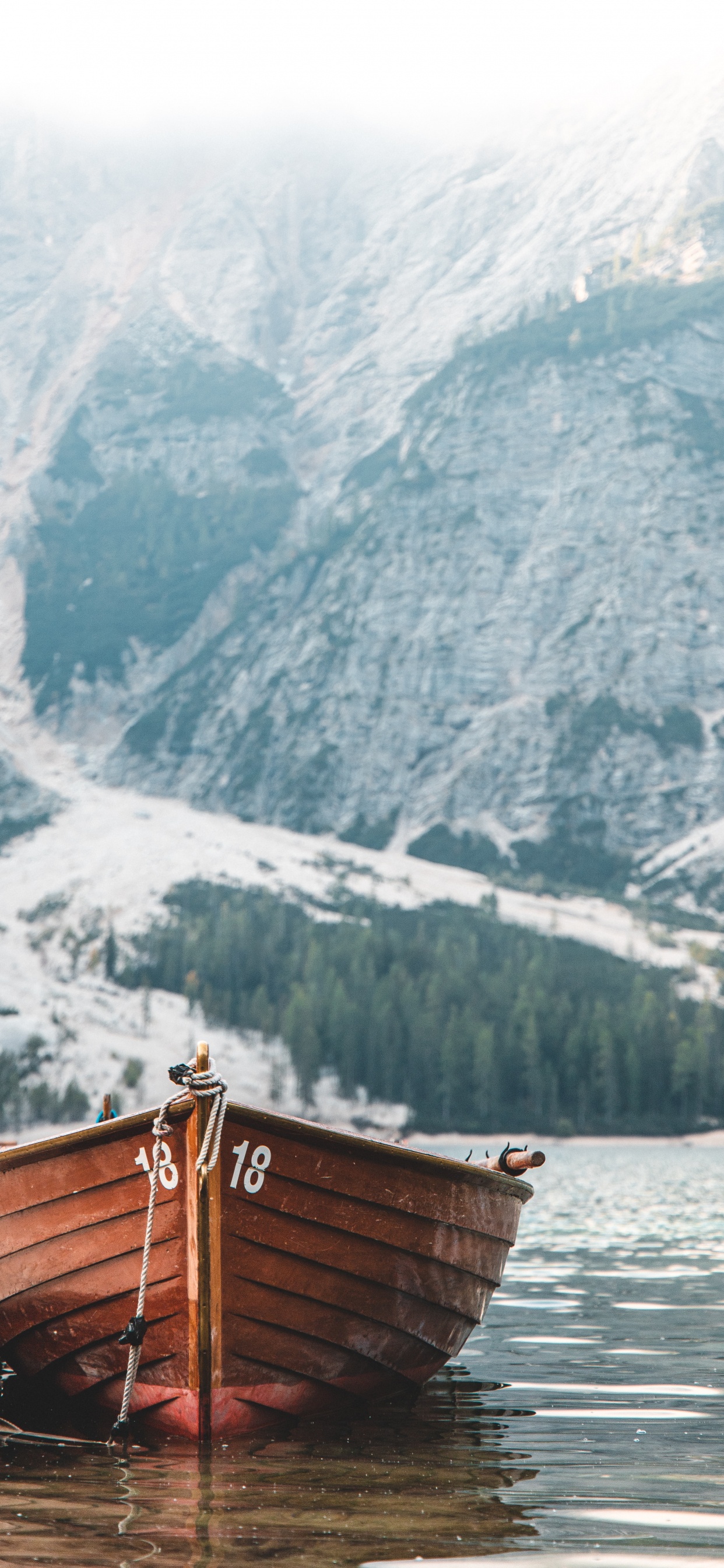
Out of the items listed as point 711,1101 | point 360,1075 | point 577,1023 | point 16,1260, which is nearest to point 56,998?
point 360,1075

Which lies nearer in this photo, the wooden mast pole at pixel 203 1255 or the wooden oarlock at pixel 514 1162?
the wooden mast pole at pixel 203 1255

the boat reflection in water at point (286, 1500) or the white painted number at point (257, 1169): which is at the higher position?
the white painted number at point (257, 1169)

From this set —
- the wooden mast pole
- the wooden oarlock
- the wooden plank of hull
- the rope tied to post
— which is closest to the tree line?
the wooden oarlock

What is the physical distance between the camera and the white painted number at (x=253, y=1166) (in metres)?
13.1

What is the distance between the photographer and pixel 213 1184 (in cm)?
1288

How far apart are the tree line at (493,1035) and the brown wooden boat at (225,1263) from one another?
145420mm

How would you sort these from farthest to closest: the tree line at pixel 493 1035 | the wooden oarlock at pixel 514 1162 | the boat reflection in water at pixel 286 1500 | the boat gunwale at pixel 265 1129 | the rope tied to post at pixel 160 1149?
the tree line at pixel 493 1035 → the wooden oarlock at pixel 514 1162 → the boat gunwale at pixel 265 1129 → the rope tied to post at pixel 160 1149 → the boat reflection in water at pixel 286 1500

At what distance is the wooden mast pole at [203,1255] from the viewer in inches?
506

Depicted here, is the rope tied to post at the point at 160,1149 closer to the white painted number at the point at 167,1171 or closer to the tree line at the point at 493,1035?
the white painted number at the point at 167,1171

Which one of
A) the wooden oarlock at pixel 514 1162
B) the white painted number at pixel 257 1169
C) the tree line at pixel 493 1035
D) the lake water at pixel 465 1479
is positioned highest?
the white painted number at pixel 257 1169

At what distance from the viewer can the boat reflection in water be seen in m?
9.52

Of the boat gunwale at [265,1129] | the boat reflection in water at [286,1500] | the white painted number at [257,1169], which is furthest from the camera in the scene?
the white painted number at [257,1169]

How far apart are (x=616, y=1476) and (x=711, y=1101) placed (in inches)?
5937

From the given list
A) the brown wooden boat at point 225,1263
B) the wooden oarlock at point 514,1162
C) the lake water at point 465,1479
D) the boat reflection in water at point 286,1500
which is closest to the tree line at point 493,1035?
the lake water at point 465,1479
